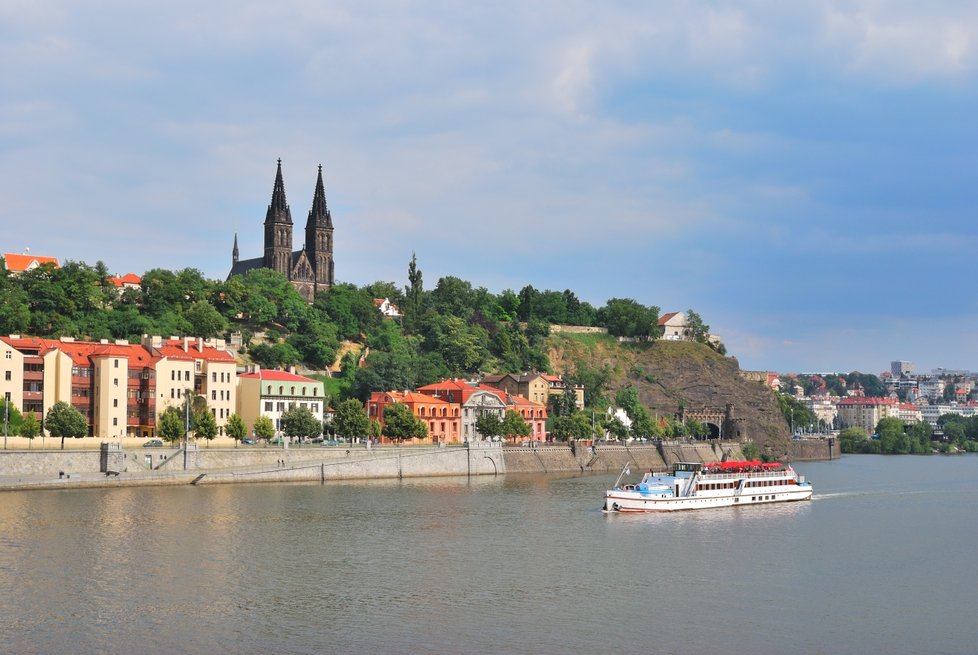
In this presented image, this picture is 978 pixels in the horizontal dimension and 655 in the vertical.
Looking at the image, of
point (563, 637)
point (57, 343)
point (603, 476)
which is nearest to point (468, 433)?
point (603, 476)

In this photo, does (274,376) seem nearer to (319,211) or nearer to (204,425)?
(204,425)

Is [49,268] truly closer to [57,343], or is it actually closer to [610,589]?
[57,343]

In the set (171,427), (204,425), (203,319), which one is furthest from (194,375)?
(203,319)

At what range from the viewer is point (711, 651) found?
36.4 meters

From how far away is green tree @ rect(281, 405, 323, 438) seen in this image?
321 ft

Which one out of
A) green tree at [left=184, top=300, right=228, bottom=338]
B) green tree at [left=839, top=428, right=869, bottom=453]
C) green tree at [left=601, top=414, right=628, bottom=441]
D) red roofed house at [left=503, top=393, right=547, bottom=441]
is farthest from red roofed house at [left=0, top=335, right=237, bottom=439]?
green tree at [left=839, top=428, right=869, bottom=453]

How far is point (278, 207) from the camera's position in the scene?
16000cm

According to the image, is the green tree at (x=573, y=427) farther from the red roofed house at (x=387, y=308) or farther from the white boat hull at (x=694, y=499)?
the white boat hull at (x=694, y=499)

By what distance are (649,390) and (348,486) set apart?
79.7m

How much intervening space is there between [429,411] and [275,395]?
16921mm

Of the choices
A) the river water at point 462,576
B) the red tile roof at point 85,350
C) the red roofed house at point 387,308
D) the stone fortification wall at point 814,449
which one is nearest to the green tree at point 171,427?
the red tile roof at point 85,350

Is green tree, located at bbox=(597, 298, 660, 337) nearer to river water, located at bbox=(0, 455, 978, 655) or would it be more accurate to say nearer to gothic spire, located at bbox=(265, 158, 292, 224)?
gothic spire, located at bbox=(265, 158, 292, 224)

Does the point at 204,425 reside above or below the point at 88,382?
below

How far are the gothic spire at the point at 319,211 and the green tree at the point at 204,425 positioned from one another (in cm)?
7610
